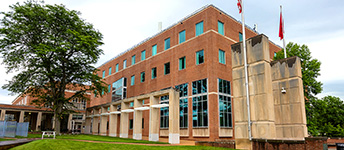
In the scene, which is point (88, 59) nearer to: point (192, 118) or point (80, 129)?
point (192, 118)

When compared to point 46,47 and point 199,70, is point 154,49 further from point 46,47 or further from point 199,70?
point 46,47

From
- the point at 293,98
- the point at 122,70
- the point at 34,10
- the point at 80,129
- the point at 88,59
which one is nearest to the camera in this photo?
the point at 293,98

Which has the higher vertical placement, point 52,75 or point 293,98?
point 52,75

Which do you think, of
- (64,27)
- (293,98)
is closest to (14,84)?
(64,27)

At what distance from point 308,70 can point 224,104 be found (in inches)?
423

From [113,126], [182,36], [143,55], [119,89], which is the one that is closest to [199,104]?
[182,36]

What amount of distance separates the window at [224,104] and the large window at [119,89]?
22.7 metres

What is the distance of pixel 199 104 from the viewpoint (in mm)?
29781

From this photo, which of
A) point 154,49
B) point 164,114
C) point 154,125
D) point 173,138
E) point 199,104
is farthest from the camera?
point 154,49

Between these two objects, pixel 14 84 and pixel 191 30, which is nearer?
pixel 14 84

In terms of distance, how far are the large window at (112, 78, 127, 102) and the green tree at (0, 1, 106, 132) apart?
13409 millimetres

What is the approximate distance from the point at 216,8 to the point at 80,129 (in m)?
49.6

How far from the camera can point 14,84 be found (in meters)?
29.7

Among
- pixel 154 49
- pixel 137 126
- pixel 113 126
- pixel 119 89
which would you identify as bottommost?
pixel 113 126
